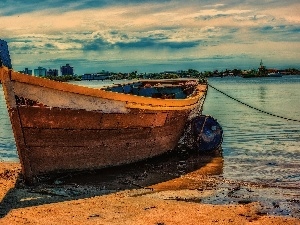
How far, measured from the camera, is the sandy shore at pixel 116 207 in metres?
6.88

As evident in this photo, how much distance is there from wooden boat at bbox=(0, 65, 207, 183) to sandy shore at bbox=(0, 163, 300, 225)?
0.76 meters

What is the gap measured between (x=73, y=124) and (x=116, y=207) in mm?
2508

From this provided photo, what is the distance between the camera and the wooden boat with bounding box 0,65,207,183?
8.45 m

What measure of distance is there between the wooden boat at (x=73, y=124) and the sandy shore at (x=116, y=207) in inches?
29.8

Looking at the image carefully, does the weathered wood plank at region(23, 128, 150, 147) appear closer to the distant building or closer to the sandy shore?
the sandy shore

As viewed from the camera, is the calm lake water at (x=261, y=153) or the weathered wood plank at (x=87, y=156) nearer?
the weathered wood plank at (x=87, y=156)

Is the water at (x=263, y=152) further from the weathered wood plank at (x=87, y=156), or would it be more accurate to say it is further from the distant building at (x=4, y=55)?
the distant building at (x=4, y=55)

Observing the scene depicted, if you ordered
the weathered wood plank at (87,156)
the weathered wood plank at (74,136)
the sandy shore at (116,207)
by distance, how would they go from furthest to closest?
the weathered wood plank at (87,156)
the weathered wood plank at (74,136)
the sandy shore at (116,207)

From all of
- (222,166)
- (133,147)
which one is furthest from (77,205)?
(222,166)

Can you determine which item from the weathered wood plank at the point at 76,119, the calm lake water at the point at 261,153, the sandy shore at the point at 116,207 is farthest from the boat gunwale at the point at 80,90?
the calm lake water at the point at 261,153

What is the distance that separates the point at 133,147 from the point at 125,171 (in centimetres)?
72

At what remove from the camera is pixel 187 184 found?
9695 millimetres

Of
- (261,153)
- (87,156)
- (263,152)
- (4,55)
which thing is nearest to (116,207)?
(87,156)

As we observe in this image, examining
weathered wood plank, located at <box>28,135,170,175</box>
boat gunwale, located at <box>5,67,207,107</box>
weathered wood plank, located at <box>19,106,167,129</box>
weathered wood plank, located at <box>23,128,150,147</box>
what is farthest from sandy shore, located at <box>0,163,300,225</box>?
boat gunwale, located at <box>5,67,207,107</box>
